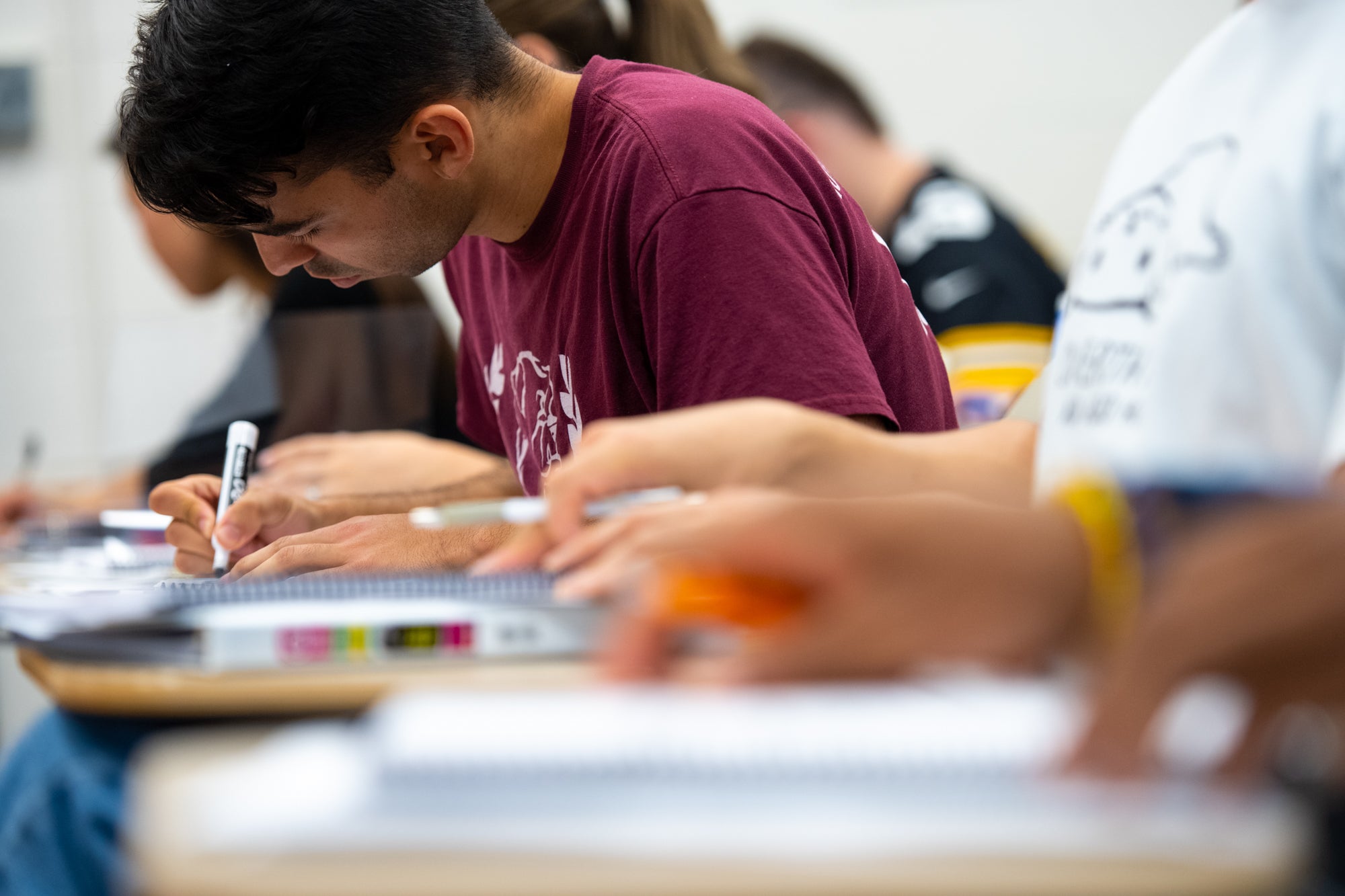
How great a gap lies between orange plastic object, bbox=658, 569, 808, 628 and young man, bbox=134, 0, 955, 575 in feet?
1.46

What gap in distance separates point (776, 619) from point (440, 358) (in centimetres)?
129

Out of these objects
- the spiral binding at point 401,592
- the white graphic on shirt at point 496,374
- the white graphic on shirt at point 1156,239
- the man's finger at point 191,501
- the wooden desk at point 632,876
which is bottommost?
the man's finger at point 191,501

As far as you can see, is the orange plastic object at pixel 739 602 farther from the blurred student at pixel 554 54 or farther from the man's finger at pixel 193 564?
the blurred student at pixel 554 54

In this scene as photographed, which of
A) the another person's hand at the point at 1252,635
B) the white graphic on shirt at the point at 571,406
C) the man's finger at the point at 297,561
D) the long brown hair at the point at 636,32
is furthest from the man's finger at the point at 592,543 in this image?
the long brown hair at the point at 636,32

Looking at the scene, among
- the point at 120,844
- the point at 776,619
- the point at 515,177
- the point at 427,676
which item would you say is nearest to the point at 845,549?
the point at 776,619

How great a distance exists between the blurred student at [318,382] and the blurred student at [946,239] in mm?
527

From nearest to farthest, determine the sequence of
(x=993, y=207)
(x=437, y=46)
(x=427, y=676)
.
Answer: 1. (x=427, y=676)
2. (x=437, y=46)
3. (x=993, y=207)

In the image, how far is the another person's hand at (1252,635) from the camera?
0.98ft

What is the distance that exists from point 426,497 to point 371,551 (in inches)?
14.9

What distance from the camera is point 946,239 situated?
1832 mm

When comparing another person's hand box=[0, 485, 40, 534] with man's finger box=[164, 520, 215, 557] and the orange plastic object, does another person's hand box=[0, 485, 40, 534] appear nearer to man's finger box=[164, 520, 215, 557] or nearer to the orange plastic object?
man's finger box=[164, 520, 215, 557]

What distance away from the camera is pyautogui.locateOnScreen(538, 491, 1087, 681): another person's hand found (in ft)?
1.16

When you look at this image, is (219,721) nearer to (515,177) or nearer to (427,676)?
(427,676)

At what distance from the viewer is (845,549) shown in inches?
14.1
